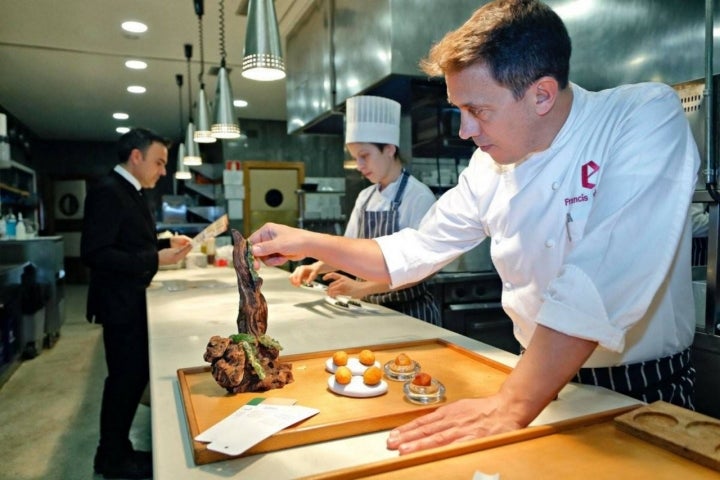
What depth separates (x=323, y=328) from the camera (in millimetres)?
1701

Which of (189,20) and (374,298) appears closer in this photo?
(374,298)

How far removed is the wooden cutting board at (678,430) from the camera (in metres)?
0.73

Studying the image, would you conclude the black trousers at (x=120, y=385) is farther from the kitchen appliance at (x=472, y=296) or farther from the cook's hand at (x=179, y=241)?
the kitchen appliance at (x=472, y=296)

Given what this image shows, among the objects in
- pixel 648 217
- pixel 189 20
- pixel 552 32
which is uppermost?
pixel 189 20

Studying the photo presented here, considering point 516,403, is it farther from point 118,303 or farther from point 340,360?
point 118,303

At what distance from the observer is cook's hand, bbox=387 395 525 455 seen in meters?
0.81

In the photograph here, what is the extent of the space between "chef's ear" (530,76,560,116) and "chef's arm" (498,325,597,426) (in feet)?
1.48

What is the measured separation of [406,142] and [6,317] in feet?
11.1

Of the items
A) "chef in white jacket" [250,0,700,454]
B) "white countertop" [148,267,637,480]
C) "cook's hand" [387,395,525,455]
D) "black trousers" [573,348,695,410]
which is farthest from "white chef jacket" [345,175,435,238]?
"cook's hand" [387,395,525,455]

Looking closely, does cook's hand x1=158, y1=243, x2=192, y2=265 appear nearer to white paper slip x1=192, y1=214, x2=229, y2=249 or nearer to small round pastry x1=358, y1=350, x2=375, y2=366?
white paper slip x1=192, y1=214, x2=229, y2=249

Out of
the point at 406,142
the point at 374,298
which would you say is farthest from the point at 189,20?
the point at 374,298

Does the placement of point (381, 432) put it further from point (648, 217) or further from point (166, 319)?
point (166, 319)

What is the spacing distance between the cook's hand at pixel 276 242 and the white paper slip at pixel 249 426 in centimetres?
60

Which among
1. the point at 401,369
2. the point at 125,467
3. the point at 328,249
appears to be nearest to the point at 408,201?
the point at 328,249
